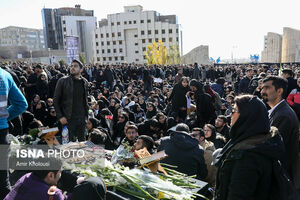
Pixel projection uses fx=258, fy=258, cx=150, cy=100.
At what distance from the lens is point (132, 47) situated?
75438 millimetres

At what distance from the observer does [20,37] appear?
4220 inches

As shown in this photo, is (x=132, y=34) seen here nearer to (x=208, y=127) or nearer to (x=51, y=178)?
(x=208, y=127)

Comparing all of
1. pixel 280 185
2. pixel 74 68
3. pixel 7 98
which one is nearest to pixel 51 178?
pixel 7 98

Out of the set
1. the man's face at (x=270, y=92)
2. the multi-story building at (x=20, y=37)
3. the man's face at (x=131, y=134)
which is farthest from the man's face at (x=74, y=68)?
the multi-story building at (x=20, y=37)

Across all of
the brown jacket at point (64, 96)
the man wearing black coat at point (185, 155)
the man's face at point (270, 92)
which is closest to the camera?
the man's face at point (270, 92)

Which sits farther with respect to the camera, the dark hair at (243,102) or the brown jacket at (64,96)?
the brown jacket at (64,96)

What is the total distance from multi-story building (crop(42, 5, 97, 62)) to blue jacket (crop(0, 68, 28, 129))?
79.8m

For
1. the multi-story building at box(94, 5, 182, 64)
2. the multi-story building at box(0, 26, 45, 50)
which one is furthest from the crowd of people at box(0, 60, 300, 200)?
the multi-story building at box(0, 26, 45, 50)

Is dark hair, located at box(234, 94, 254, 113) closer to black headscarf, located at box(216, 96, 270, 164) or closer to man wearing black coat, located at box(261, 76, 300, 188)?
black headscarf, located at box(216, 96, 270, 164)

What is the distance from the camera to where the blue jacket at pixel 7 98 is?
2710 mm

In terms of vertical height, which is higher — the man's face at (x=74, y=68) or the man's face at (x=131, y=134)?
the man's face at (x=74, y=68)

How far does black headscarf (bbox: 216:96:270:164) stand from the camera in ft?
6.42

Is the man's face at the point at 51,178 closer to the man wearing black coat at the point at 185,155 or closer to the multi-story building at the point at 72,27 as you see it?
the man wearing black coat at the point at 185,155

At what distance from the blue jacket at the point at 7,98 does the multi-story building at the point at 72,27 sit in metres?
79.8
